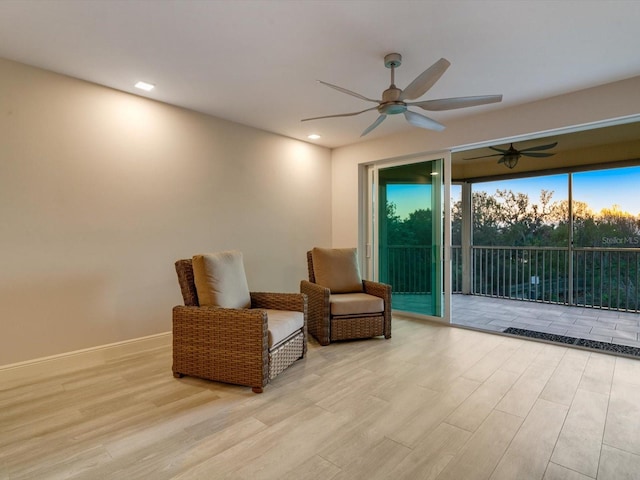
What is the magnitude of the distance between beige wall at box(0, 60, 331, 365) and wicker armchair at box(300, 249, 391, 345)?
1.09 m

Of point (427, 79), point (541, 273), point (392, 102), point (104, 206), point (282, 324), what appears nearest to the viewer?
point (427, 79)

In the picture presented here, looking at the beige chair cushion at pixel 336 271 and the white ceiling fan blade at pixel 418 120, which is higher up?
the white ceiling fan blade at pixel 418 120

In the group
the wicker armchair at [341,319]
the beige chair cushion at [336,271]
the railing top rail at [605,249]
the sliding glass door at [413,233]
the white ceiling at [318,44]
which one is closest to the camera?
the white ceiling at [318,44]

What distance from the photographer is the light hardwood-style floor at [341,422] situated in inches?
65.5

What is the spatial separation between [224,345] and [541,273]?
233 inches

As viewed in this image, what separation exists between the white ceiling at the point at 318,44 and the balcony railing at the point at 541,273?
7.92 ft

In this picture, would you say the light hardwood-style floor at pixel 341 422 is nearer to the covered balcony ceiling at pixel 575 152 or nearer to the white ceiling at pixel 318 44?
the white ceiling at pixel 318 44

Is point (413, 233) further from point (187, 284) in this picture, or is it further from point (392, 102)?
point (187, 284)

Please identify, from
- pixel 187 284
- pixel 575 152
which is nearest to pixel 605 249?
pixel 575 152

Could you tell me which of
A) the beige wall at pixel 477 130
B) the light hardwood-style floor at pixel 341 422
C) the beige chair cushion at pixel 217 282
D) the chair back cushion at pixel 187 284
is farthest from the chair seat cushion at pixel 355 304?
the beige wall at pixel 477 130

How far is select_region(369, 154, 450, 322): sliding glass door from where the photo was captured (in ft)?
14.4

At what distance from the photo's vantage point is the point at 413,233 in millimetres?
4711

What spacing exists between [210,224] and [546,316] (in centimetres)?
496

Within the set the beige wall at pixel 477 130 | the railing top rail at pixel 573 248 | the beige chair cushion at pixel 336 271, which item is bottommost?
the beige chair cushion at pixel 336 271
